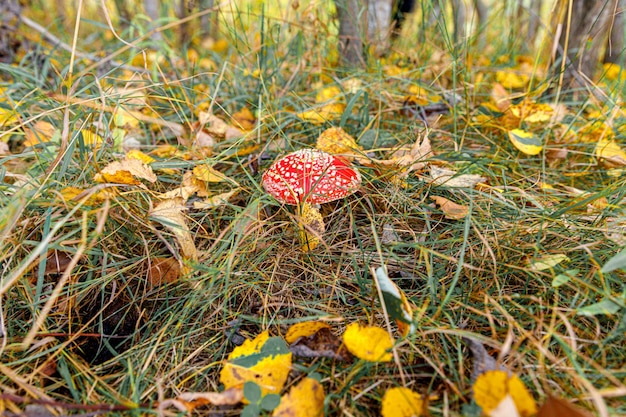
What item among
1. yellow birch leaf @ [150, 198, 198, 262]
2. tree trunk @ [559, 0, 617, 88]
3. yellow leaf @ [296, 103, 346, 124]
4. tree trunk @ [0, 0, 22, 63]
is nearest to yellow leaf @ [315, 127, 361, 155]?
yellow leaf @ [296, 103, 346, 124]

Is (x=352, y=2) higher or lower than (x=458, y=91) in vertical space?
higher

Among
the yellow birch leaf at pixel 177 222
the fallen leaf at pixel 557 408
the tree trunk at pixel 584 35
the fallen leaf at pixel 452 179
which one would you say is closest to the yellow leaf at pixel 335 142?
the fallen leaf at pixel 452 179

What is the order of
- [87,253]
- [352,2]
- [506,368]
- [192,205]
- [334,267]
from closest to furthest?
[506,368]
[87,253]
[334,267]
[192,205]
[352,2]

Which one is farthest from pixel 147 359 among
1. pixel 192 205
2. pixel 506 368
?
pixel 506 368

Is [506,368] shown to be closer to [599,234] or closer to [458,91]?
[599,234]

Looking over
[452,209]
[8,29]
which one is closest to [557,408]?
[452,209]
